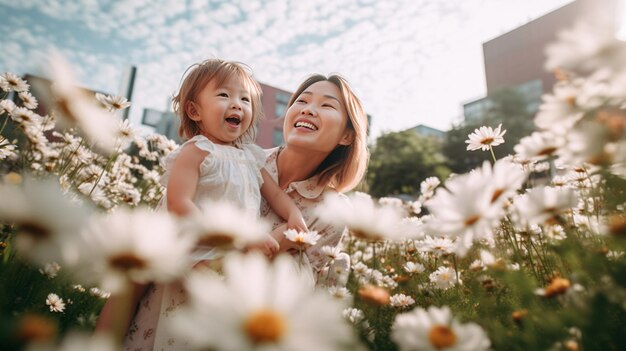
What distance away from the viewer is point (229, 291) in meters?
0.42

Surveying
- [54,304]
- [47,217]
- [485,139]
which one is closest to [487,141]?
[485,139]

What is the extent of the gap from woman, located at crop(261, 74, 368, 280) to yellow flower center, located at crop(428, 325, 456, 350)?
1.23 m

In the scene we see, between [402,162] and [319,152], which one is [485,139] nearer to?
[319,152]

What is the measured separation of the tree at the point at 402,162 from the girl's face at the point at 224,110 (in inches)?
746

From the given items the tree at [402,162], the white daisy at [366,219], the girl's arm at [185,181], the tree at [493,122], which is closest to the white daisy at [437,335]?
the white daisy at [366,219]

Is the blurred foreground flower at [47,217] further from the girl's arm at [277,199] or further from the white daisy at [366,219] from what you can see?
the girl's arm at [277,199]

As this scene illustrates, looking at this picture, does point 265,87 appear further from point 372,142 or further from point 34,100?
point 34,100

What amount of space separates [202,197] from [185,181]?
132mm

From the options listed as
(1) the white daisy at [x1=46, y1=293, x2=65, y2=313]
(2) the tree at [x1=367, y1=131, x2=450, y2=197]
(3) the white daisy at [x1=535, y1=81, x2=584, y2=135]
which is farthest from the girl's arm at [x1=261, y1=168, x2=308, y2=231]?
(2) the tree at [x1=367, y1=131, x2=450, y2=197]

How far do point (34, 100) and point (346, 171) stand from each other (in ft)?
6.51

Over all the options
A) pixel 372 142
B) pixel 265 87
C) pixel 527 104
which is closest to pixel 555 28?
pixel 527 104

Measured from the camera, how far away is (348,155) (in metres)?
2.17

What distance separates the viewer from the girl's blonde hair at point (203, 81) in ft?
5.59

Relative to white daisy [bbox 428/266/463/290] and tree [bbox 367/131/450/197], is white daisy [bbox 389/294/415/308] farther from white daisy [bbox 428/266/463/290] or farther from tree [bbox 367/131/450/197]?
tree [bbox 367/131/450/197]
